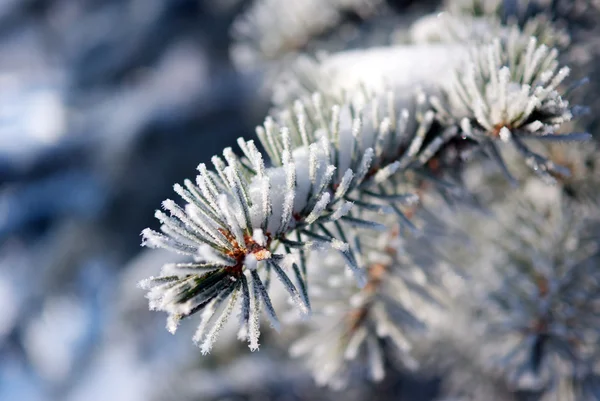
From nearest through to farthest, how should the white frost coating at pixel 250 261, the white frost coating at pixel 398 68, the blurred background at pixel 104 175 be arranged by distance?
1. the white frost coating at pixel 250 261
2. the white frost coating at pixel 398 68
3. the blurred background at pixel 104 175

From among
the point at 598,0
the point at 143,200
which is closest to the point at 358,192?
the point at 598,0

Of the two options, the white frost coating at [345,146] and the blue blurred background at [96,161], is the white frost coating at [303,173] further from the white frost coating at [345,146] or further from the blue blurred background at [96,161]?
the blue blurred background at [96,161]

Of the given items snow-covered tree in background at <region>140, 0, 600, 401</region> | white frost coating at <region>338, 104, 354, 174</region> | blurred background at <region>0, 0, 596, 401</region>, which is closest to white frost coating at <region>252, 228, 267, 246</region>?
snow-covered tree in background at <region>140, 0, 600, 401</region>

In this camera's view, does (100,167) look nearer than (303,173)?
No

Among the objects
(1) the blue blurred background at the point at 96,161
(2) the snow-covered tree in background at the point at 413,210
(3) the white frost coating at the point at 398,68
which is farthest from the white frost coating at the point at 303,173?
(1) the blue blurred background at the point at 96,161

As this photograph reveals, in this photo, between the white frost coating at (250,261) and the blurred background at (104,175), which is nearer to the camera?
the white frost coating at (250,261)

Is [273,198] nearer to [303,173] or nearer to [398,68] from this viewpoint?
[303,173]

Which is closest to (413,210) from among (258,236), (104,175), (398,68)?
(398,68)
